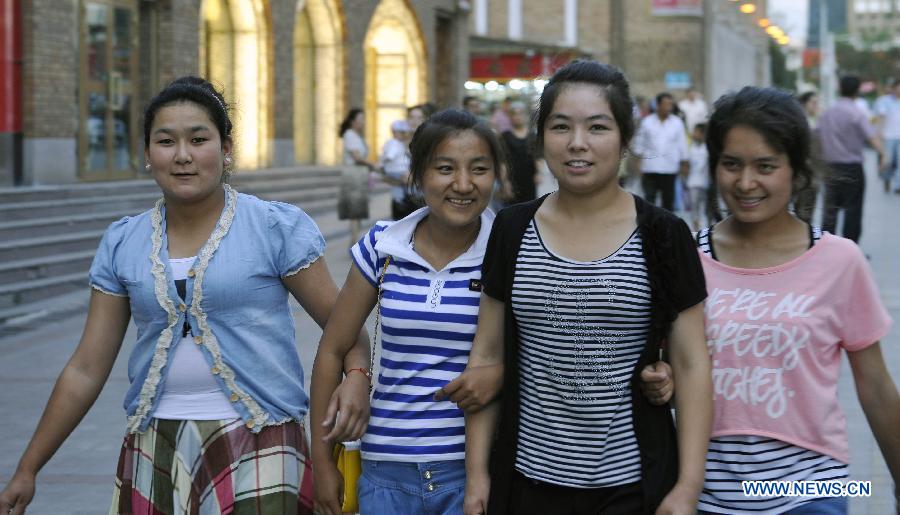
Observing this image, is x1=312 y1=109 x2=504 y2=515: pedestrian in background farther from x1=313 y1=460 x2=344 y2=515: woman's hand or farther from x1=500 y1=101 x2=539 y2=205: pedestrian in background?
x1=500 y1=101 x2=539 y2=205: pedestrian in background

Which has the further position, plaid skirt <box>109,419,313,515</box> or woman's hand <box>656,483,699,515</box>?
plaid skirt <box>109,419,313,515</box>

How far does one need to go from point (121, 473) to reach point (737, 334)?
1.67m

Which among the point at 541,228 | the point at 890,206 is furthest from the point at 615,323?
the point at 890,206

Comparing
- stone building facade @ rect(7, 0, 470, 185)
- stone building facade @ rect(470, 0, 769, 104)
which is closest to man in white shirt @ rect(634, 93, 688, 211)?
stone building facade @ rect(7, 0, 470, 185)

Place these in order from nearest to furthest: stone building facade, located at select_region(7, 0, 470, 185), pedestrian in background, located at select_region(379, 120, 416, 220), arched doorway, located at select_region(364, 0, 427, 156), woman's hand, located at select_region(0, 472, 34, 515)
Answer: woman's hand, located at select_region(0, 472, 34, 515)
pedestrian in background, located at select_region(379, 120, 416, 220)
stone building facade, located at select_region(7, 0, 470, 185)
arched doorway, located at select_region(364, 0, 427, 156)

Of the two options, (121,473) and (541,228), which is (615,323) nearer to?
(541,228)

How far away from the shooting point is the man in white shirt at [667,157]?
17.3 metres

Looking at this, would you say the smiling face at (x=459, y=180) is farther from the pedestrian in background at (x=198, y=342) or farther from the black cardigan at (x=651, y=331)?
the pedestrian in background at (x=198, y=342)

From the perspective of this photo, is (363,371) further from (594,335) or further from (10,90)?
(10,90)

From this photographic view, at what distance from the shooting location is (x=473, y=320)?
11.4ft

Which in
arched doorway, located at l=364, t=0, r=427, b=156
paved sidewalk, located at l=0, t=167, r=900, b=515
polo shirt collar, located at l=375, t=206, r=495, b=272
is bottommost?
paved sidewalk, located at l=0, t=167, r=900, b=515

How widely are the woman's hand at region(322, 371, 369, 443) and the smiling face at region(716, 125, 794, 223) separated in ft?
3.45

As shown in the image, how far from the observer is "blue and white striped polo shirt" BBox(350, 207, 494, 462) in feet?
11.5

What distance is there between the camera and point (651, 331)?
318 centimetres
